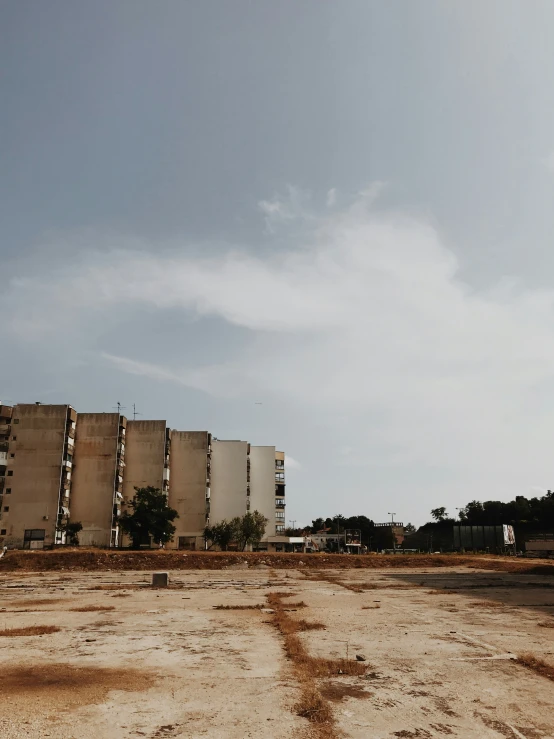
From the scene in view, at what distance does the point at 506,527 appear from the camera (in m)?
80.2

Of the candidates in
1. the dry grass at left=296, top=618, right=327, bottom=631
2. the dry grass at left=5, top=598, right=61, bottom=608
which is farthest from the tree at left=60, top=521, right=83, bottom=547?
the dry grass at left=296, top=618, right=327, bottom=631

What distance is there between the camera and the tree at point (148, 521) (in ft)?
263

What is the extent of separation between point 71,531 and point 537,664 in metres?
84.8

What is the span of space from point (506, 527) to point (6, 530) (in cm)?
7498

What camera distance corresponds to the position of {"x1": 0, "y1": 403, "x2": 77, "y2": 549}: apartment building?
84.8 metres

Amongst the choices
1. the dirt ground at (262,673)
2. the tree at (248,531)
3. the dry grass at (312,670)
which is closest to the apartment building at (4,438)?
the tree at (248,531)

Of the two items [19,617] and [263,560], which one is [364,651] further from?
[263,560]

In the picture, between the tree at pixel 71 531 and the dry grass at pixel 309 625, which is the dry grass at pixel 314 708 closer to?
the dry grass at pixel 309 625

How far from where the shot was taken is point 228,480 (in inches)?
4154

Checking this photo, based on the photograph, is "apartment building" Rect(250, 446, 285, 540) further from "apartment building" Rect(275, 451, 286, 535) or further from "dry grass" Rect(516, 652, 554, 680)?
"dry grass" Rect(516, 652, 554, 680)

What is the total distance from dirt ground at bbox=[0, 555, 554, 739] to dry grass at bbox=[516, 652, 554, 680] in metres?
0.16

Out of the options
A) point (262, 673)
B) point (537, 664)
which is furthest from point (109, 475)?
point (537, 664)

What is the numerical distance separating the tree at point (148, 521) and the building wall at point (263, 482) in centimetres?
2787

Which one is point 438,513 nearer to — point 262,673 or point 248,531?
point 248,531
